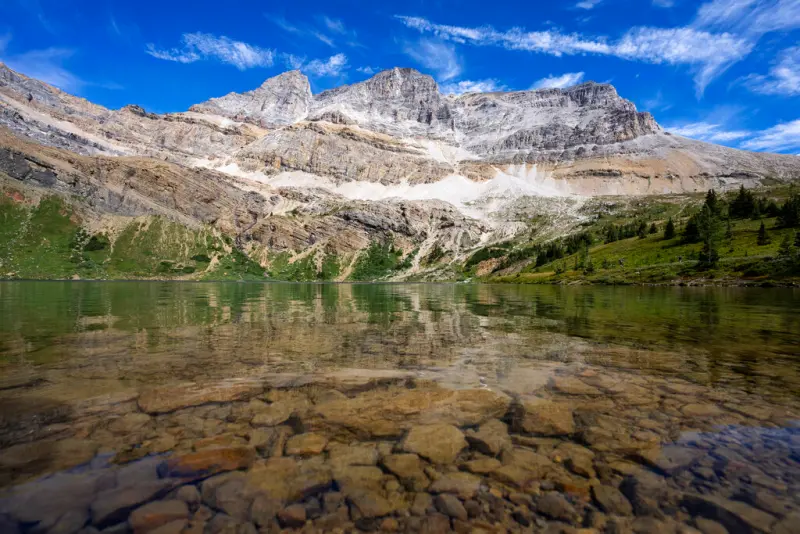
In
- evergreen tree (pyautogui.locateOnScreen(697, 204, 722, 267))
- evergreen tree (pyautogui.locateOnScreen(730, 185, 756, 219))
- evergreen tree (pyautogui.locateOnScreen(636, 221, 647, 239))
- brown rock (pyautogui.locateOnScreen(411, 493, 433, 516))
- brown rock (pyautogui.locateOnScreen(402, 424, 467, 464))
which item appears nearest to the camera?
brown rock (pyautogui.locateOnScreen(411, 493, 433, 516))

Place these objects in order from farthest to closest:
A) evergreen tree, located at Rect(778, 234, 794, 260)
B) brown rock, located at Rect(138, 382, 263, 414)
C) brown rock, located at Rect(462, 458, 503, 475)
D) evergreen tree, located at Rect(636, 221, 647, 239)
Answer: evergreen tree, located at Rect(636, 221, 647, 239) < evergreen tree, located at Rect(778, 234, 794, 260) < brown rock, located at Rect(138, 382, 263, 414) < brown rock, located at Rect(462, 458, 503, 475)

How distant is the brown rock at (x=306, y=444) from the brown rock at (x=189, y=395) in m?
3.56

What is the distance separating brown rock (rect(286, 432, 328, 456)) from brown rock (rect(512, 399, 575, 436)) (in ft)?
15.1

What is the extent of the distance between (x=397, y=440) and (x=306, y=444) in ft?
6.64

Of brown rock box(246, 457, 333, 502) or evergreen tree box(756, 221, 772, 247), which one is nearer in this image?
brown rock box(246, 457, 333, 502)

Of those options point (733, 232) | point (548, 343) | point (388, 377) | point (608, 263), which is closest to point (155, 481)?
point (388, 377)

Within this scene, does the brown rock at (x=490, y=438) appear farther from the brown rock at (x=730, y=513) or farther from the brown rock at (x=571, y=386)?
the brown rock at (x=571, y=386)

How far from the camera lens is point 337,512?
20.4ft

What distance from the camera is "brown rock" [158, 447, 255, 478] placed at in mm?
7266

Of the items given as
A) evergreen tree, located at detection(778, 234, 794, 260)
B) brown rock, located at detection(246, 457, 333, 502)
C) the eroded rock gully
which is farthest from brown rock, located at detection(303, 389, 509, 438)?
evergreen tree, located at detection(778, 234, 794, 260)

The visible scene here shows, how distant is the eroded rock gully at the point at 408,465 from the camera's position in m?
6.01

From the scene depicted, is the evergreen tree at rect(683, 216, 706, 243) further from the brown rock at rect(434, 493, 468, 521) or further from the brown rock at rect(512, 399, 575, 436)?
the brown rock at rect(434, 493, 468, 521)

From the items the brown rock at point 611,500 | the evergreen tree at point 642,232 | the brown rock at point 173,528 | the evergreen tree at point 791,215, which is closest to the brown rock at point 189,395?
the brown rock at point 173,528

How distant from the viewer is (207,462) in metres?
7.65
